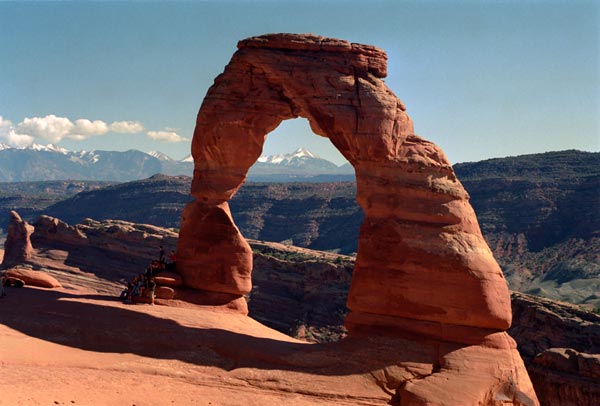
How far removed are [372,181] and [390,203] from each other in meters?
0.90

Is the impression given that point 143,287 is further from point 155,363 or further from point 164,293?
point 155,363

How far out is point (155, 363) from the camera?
57.7 feet

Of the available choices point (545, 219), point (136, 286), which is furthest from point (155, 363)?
point (545, 219)

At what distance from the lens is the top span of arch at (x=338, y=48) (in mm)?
22609

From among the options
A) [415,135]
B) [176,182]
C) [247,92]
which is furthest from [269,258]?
[176,182]

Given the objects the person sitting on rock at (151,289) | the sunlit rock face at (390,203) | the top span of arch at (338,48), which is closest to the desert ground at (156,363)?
the sunlit rock face at (390,203)

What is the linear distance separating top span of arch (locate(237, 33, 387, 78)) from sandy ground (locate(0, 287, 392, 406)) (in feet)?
30.0

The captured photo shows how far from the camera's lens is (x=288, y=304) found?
4847 centimetres

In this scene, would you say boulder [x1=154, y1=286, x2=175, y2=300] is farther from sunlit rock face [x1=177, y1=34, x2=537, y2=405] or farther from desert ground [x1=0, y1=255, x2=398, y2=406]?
sunlit rock face [x1=177, y1=34, x2=537, y2=405]

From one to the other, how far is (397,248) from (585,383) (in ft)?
41.3

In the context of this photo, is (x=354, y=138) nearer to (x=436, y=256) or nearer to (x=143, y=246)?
(x=436, y=256)

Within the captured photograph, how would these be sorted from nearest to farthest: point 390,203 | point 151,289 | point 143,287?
point 390,203
point 151,289
point 143,287

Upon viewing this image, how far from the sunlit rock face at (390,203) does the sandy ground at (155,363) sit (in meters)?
1.85

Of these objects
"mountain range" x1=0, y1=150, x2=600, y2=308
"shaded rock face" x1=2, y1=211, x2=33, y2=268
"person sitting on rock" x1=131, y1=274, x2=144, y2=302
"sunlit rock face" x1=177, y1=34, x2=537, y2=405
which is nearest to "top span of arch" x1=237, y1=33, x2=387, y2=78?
"sunlit rock face" x1=177, y1=34, x2=537, y2=405
